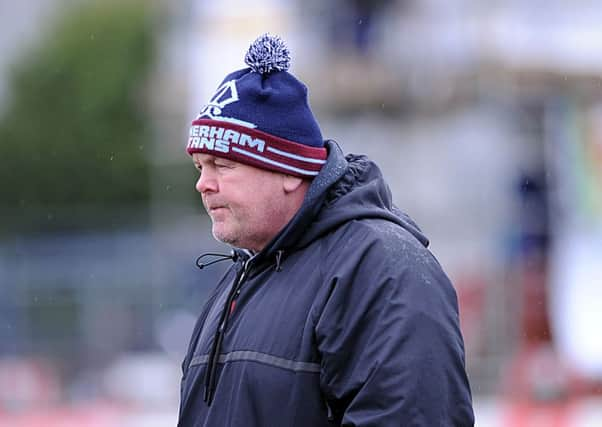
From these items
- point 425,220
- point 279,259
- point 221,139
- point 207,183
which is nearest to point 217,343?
point 279,259

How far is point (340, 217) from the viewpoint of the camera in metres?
3.28

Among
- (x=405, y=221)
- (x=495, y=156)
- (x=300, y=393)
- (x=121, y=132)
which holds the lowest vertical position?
(x=121, y=132)

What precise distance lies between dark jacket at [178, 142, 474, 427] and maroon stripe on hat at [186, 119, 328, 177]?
0.06 m

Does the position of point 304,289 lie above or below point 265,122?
below

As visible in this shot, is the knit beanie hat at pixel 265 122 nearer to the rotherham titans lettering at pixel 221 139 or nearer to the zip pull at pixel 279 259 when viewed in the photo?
the rotherham titans lettering at pixel 221 139

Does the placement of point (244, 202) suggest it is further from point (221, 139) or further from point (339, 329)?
point (339, 329)

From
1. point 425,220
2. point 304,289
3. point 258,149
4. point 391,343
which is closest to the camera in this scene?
point 391,343

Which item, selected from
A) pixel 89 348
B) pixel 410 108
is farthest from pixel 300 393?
pixel 410 108

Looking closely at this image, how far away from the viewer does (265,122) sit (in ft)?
10.9

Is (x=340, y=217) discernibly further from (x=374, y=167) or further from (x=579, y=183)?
(x=579, y=183)

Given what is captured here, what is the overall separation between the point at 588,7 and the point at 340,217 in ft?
40.5

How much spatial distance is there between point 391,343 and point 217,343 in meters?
0.53

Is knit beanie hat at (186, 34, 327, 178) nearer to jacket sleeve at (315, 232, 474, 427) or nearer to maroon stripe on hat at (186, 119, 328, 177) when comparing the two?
maroon stripe on hat at (186, 119, 328, 177)

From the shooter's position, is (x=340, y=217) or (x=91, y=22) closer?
(x=340, y=217)
